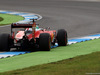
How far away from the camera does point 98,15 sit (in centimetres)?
2998

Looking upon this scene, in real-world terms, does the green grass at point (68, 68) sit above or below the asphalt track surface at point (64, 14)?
above

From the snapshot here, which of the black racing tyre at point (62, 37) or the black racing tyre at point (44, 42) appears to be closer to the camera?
the black racing tyre at point (44, 42)

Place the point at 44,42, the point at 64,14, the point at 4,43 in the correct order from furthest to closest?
the point at 64,14 → the point at 4,43 → the point at 44,42

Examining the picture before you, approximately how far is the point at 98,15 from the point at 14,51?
14800 millimetres

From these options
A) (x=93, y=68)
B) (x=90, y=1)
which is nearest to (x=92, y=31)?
(x=93, y=68)

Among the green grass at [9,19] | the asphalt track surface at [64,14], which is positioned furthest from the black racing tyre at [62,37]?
the green grass at [9,19]

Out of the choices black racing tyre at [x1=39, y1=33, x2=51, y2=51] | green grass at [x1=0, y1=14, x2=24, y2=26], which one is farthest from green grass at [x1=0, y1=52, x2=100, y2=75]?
green grass at [x1=0, y1=14, x2=24, y2=26]

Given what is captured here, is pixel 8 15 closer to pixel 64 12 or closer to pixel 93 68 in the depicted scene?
pixel 64 12

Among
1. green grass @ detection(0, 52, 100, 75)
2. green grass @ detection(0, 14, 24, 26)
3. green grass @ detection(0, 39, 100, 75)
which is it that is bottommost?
green grass @ detection(0, 14, 24, 26)

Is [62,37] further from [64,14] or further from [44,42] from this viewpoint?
[64,14]

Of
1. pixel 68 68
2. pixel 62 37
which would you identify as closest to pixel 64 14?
pixel 62 37

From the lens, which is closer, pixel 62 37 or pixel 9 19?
pixel 62 37

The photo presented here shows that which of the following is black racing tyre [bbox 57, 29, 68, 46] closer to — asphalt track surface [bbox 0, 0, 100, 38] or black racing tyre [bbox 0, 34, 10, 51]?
black racing tyre [bbox 0, 34, 10, 51]

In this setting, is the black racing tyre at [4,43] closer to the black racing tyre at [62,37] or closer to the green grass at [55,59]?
the green grass at [55,59]
